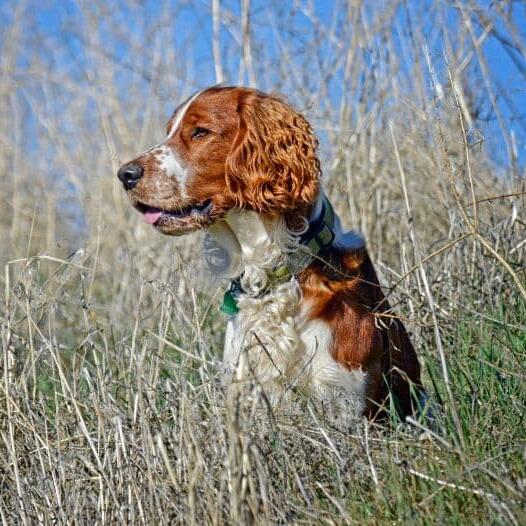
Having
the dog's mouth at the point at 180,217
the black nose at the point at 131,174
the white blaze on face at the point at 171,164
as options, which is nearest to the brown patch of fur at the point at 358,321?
the dog's mouth at the point at 180,217

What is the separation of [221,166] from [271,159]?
186 mm

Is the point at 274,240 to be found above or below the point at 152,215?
below

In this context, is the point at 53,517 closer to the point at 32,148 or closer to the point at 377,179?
the point at 377,179

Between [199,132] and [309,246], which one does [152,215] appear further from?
[309,246]

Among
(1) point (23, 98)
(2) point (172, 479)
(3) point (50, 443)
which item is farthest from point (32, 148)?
(2) point (172, 479)

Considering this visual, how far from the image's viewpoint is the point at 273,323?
10.9ft

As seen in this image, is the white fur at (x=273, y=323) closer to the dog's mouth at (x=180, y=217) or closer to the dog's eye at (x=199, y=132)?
the dog's mouth at (x=180, y=217)

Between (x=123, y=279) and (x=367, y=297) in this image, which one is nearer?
(x=367, y=297)

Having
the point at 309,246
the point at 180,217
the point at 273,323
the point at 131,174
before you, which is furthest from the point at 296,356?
the point at 131,174

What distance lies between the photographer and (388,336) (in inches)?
132

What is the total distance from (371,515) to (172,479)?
493 millimetres

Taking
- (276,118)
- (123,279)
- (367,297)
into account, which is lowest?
(123,279)

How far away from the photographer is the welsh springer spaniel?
3.25 meters

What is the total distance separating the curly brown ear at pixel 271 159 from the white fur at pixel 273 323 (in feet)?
0.28
